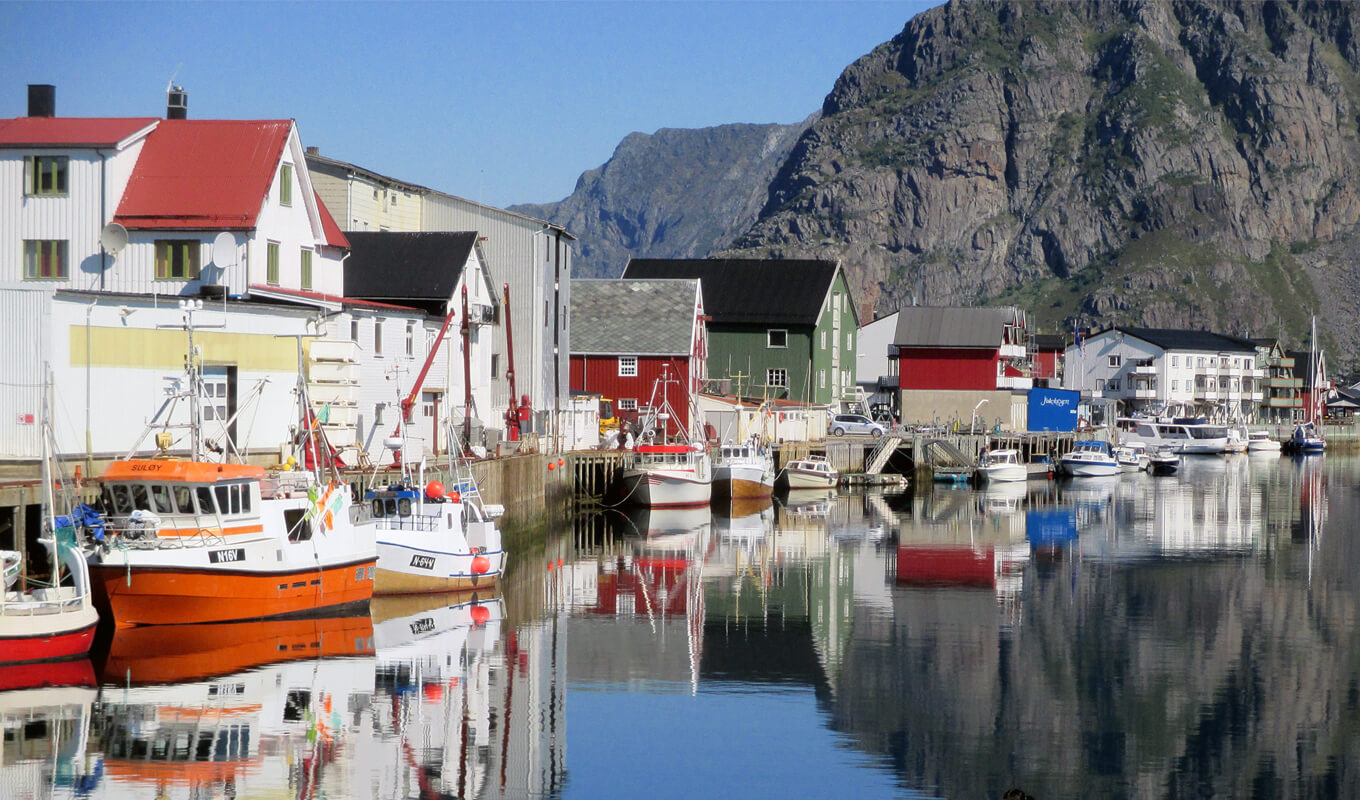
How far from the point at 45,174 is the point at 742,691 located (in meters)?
25.2

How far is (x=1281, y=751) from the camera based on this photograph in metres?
26.3

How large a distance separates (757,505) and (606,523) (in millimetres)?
10834

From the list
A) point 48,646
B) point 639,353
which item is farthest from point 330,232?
point 639,353

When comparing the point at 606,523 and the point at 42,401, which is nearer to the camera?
the point at 42,401

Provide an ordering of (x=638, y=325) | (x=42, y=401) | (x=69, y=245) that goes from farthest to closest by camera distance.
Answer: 1. (x=638, y=325)
2. (x=69, y=245)
3. (x=42, y=401)

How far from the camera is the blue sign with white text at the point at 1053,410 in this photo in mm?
108250

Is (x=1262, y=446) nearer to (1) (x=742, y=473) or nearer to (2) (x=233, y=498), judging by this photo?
(1) (x=742, y=473)

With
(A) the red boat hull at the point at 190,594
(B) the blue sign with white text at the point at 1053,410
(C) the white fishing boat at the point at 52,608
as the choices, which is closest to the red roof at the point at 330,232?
(A) the red boat hull at the point at 190,594

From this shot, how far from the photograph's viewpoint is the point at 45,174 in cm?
4262

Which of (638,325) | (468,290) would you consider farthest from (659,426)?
(468,290)

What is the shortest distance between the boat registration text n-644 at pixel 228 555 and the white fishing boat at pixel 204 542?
0.06 ft

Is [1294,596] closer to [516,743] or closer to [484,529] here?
[484,529]

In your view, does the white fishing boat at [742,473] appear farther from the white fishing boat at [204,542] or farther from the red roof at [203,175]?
the white fishing boat at [204,542]

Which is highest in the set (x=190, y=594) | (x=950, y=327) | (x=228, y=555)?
(x=950, y=327)
